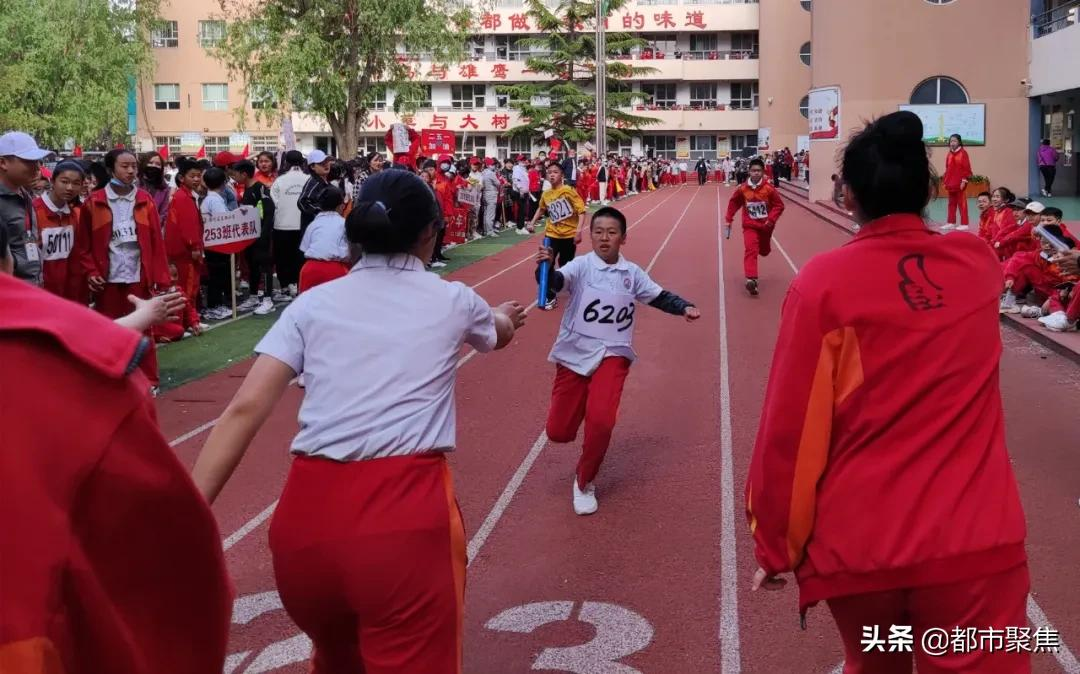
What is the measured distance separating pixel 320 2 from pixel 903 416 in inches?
1220

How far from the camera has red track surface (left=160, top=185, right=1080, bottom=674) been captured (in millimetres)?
4785

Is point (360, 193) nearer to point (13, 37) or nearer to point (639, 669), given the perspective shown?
point (639, 669)

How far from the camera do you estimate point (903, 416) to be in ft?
8.84

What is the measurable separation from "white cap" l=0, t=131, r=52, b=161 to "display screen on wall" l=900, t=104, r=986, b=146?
98.9ft

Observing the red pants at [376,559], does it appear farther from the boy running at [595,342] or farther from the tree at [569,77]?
the tree at [569,77]

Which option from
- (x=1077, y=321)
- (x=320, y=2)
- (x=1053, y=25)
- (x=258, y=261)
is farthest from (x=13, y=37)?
(x=1077, y=321)

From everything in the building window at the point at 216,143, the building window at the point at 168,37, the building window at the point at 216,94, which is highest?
the building window at the point at 168,37

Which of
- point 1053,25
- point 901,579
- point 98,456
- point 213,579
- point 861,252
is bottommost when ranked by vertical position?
point 901,579

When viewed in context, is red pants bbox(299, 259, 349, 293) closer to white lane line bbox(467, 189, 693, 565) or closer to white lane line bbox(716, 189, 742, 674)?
white lane line bbox(467, 189, 693, 565)

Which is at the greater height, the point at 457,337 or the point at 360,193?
the point at 360,193

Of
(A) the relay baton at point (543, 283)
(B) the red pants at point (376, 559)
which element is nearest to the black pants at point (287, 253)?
(A) the relay baton at point (543, 283)

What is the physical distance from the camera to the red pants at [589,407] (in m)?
6.33

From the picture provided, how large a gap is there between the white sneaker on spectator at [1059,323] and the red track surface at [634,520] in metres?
0.29

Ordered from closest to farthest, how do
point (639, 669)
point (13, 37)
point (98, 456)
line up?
1. point (98, 456)
2. point (639, 669)
3. point (13, 37)
